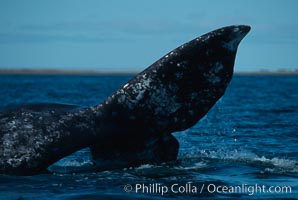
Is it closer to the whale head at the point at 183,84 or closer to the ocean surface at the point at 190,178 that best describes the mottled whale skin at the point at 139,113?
the whale head at the point at 183,84

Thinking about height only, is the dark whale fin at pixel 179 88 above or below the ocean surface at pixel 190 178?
above

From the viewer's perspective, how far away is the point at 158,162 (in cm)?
967

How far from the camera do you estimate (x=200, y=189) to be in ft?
28.2

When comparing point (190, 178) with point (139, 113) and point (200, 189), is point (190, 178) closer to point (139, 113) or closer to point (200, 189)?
point (200, 189)

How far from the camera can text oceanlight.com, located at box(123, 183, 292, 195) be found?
8438 mm

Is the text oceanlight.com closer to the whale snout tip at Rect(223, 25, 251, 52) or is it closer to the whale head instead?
the whale head

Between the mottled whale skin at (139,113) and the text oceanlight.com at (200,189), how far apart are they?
0.81 metres

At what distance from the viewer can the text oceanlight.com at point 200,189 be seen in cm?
844

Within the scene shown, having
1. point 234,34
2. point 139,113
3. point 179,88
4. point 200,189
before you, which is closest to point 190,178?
point 200,189

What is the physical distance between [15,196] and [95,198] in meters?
0.95

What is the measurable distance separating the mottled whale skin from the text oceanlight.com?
81cm

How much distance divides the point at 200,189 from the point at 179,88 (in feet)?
4.54

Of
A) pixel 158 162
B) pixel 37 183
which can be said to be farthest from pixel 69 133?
pixel 158 162

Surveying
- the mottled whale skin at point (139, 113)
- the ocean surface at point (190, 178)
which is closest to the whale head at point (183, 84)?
the mottled whale skin at point (139, 113)
